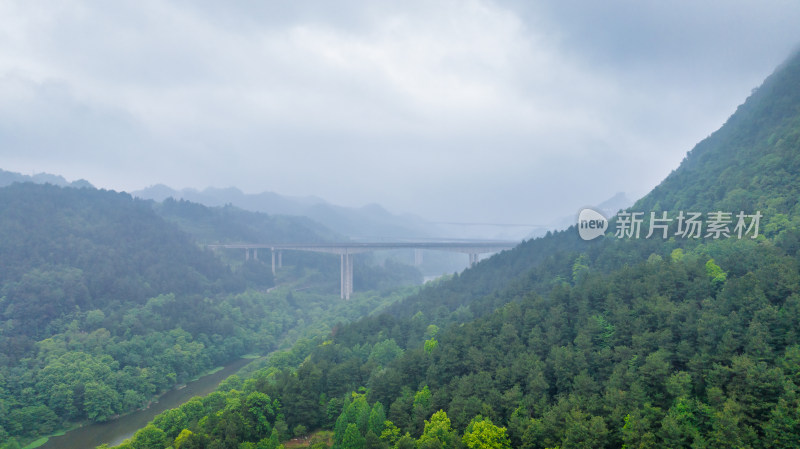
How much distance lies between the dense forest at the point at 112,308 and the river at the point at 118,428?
2.93 ft

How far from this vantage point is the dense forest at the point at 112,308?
3861cm

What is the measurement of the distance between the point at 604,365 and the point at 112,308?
54.5 m

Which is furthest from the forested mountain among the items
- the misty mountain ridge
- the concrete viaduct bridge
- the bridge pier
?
the misty mountain ridge

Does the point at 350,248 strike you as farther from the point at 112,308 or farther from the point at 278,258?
the point at 112,308

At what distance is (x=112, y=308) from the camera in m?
55.0

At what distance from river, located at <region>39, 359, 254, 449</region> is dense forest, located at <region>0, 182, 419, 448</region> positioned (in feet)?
2.93

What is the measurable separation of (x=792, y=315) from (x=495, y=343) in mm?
13468

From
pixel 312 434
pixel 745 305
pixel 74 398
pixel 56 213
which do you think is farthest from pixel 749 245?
pixel 56 213

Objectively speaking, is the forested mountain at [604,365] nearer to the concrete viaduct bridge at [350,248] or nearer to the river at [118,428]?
the river at [118,428]

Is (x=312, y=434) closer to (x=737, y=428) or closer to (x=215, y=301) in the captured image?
(x=737, y=428)

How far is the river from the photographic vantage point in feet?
115

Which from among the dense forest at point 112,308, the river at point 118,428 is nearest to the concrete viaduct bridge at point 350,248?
the dense forest at point 112,308

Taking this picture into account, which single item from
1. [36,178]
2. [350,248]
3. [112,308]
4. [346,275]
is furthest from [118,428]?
[36,178]

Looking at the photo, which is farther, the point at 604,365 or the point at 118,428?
the point at 118,428
